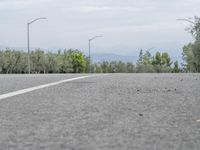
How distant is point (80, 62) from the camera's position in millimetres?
98500

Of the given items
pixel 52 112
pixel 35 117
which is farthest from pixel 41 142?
pixel 52 112

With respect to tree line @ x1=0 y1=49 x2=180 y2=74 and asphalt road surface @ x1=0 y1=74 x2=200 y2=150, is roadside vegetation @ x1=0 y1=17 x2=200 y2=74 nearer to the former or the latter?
tree line @ x1=0 y1=49 x2=180 y2=74

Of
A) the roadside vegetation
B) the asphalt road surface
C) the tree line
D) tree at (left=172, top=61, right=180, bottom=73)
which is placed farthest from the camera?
tree at (left=172, top=61, right=180, bottom=73)

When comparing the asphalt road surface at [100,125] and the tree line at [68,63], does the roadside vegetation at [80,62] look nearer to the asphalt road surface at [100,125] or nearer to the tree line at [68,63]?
the tree line at [68,63]

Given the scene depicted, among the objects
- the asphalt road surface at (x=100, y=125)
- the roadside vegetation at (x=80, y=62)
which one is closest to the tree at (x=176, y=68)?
the roadside vegetation at (x=80, y=62)

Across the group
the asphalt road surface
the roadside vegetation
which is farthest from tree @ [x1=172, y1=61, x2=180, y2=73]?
the asphalt road surface

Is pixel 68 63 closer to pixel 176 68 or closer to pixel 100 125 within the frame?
pixel 176 68

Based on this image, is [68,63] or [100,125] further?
[68,63]

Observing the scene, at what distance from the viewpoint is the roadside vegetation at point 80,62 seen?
65.0 m

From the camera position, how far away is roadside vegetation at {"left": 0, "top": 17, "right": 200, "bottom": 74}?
65.0 metres

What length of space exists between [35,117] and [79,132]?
1.42 metres

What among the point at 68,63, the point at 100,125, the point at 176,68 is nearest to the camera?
the point at 100,125

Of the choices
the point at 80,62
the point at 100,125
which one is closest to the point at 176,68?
the point at 80,62

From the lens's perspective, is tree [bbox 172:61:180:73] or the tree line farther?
tree [bbox 172:61:180:73]
